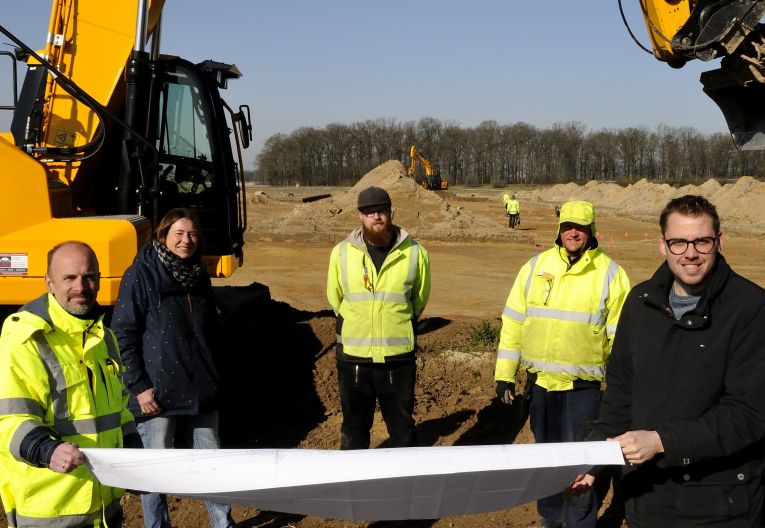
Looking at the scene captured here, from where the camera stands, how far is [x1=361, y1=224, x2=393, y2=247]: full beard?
4.81 m

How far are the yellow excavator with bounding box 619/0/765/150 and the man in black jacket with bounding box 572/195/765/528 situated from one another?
2.60 m

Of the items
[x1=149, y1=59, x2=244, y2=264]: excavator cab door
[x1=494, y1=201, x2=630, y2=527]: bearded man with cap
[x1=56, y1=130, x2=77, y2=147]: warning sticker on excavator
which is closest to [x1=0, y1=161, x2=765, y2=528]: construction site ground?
[x1=494, y1=201, x2=630, y2=527]: bearded man with cap

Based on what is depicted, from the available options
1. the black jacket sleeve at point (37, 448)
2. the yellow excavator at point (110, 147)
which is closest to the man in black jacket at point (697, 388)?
the black jacket sleeve at point (37, 448)

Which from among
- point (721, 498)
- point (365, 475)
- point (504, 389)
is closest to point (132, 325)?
point (365, 475)

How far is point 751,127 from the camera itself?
5.00 metres

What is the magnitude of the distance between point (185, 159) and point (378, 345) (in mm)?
3387

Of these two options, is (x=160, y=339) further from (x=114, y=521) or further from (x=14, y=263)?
(x=14, y=263)

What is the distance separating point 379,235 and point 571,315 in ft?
4.36


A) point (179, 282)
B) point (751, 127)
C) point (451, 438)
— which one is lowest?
point (451, 438)

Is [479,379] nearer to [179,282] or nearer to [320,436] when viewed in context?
[320,436]

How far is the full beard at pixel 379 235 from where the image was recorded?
4812 millimetres

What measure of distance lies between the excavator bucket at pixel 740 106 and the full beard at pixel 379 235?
236 cm

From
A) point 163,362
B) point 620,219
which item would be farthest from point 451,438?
point 620,219

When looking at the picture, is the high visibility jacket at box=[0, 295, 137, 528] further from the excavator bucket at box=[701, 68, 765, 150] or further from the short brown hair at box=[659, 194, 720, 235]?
the excavator bucket at box=[701, 68, 765, 150]
